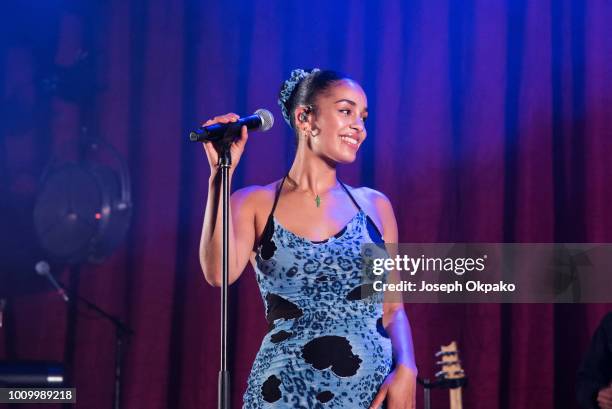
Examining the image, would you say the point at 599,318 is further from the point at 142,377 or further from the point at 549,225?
the point at 142,377

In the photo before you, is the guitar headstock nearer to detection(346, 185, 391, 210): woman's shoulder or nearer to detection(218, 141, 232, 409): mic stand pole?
detection(346, 185, 391, 210): woman's shoulder

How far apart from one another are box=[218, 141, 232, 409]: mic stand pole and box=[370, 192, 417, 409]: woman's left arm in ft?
1.28

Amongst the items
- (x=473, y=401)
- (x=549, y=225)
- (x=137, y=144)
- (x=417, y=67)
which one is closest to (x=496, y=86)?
(x=417, y=67)

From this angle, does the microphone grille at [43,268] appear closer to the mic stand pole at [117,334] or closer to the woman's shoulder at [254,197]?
the mic stand pole at [117,334]

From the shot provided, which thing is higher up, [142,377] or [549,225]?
[549,225]

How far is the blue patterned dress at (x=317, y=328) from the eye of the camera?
1.99 meters

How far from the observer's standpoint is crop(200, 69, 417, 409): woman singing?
6.52 ft

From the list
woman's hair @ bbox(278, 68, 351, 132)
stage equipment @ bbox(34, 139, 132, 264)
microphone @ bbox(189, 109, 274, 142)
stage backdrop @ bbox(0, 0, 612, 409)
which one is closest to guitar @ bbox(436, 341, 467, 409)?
stage backdrop @ bbox(0, 0, 612, 409)

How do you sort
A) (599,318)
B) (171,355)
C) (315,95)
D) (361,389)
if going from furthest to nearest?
1. (171,355)
2. (599,318)
3. (315,95)
4. (361,389)

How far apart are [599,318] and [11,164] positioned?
2.66 meters

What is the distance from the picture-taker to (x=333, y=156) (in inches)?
87.7

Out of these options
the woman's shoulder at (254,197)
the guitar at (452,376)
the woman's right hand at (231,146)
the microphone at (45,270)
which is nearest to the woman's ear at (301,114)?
the woman's shoulder at (254,197)

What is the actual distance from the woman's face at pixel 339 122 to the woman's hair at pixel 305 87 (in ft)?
0.06

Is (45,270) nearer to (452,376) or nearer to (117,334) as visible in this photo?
(117,334)
